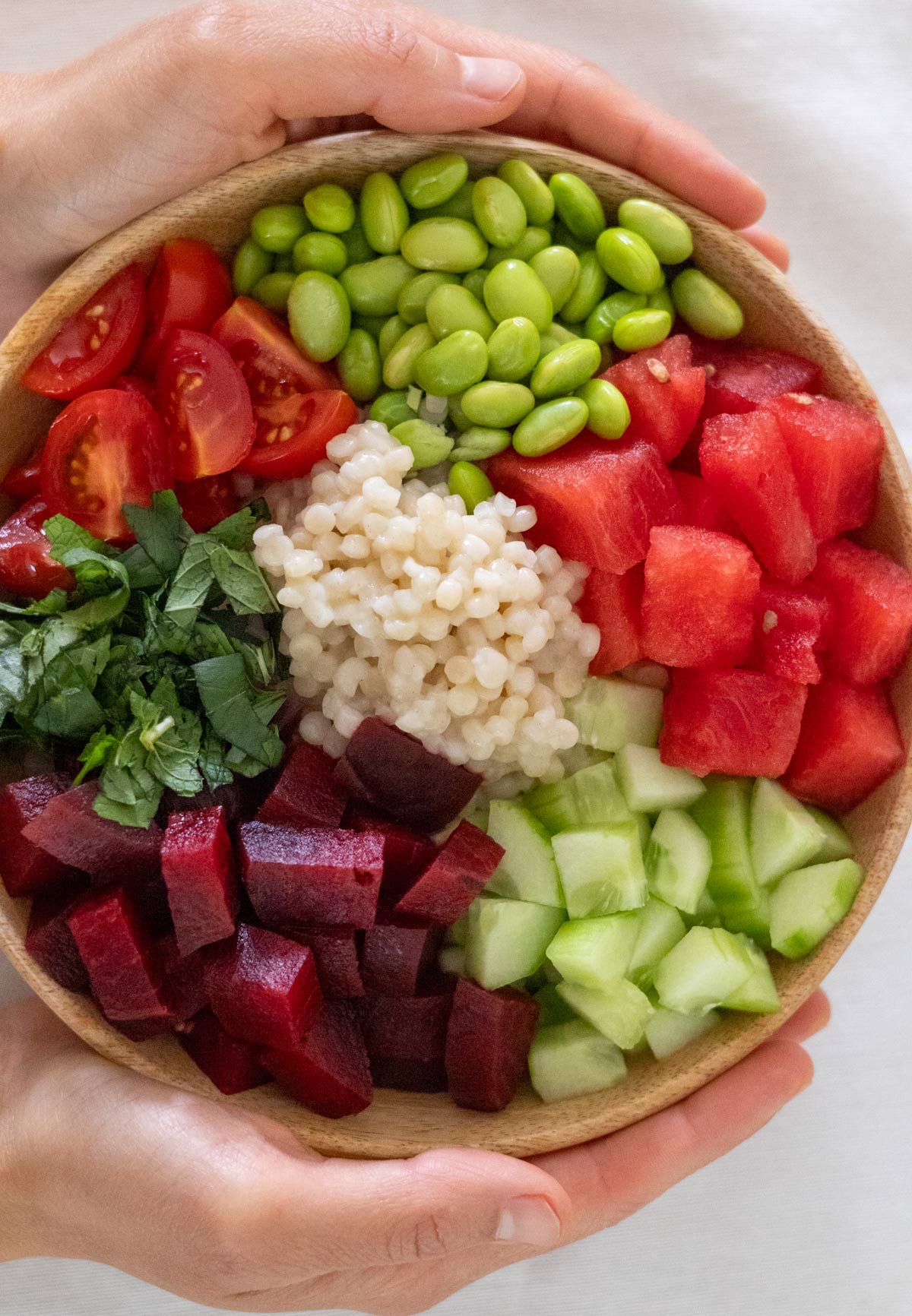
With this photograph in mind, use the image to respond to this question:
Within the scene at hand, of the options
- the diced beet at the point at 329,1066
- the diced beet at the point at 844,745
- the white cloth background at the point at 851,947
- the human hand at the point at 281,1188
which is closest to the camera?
the human hand at the point at 281,1188

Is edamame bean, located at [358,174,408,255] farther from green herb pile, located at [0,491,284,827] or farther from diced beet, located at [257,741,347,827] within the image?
diced beet, located at [257,741,347,827]

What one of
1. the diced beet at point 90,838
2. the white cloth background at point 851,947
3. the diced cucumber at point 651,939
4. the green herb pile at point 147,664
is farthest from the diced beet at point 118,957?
the white cloth background at point 851,947

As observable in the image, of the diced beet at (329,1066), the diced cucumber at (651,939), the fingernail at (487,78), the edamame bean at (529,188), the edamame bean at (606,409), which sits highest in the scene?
the fingernail at (487,78)

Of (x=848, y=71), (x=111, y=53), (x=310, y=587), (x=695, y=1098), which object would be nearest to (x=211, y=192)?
(x=111, y=53)

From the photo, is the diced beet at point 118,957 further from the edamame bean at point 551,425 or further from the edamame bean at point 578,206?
the edamame bean at point 578,206

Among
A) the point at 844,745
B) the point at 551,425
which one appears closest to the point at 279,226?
the point at 551,425

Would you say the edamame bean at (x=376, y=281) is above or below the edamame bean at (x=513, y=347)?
below
